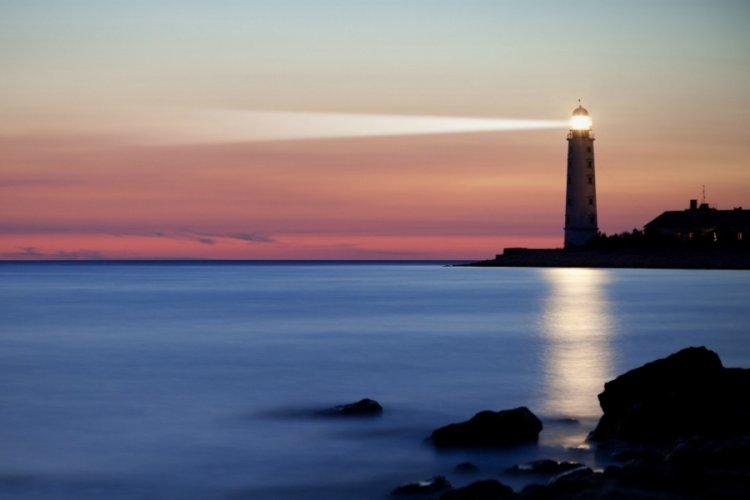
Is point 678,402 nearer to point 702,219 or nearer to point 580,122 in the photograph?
point 580,122

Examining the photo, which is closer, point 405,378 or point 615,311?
point 405,378

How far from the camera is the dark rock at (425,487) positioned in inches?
360

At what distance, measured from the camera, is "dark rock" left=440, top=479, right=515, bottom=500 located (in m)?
8.02

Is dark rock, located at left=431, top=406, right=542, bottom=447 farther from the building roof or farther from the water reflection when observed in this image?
the building roof

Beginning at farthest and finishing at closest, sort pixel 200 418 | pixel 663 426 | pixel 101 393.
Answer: pixel 101 393 < pixel 200 418 < pixel 663 426

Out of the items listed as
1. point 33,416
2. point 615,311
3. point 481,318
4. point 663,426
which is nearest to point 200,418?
point 33,416

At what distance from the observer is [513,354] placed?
24406 mm

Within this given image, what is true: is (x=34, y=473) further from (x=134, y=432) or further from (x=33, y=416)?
(x=33, y=416)

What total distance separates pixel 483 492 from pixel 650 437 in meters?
3.43

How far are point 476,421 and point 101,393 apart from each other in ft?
26.8

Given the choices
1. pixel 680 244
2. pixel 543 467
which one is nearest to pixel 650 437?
pixel 543 467

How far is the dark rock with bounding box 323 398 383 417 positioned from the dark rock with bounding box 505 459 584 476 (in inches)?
172

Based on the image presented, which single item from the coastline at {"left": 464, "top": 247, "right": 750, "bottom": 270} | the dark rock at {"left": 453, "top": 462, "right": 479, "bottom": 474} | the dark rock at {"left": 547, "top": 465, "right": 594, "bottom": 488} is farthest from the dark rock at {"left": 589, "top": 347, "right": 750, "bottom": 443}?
the coastline at {"left": 464, "top": 247, "right": 750, "bottom": 270}

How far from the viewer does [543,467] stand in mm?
9945
